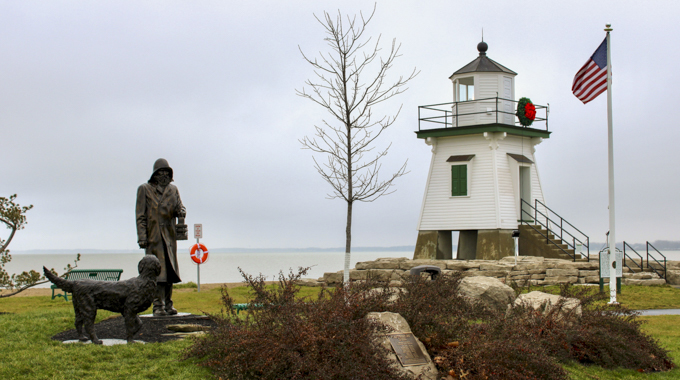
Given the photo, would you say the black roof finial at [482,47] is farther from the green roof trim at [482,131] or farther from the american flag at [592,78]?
the american flag at [592,78]

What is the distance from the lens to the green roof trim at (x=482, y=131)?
25406 millimetres

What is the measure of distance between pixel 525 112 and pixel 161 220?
1927 cm

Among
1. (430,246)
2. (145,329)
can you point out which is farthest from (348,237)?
(430,246)

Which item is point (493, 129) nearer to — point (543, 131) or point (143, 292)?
point (543, 131)

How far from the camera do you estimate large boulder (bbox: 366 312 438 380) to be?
279 inches

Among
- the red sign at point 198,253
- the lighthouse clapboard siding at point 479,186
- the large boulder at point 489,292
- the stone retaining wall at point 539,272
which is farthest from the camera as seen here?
the lighthouse clapboard siding at point 479,186

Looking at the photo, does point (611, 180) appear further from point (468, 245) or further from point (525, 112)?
point (468, 245)

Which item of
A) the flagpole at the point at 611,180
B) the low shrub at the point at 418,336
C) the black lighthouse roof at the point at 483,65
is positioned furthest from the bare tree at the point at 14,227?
the black lighthouse roof at the point at 483,65

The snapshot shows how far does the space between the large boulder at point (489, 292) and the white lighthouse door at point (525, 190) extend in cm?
1490

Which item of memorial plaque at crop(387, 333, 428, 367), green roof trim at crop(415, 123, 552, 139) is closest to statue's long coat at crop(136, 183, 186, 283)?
memorial plaque at crop(387, 333, 428, 367)

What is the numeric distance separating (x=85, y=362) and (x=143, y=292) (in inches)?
52.6

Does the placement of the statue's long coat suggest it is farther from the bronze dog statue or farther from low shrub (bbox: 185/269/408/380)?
low shrub (bbox: 185/269/408/380)

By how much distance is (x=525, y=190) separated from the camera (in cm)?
2719

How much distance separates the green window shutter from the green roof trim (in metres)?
1.45
